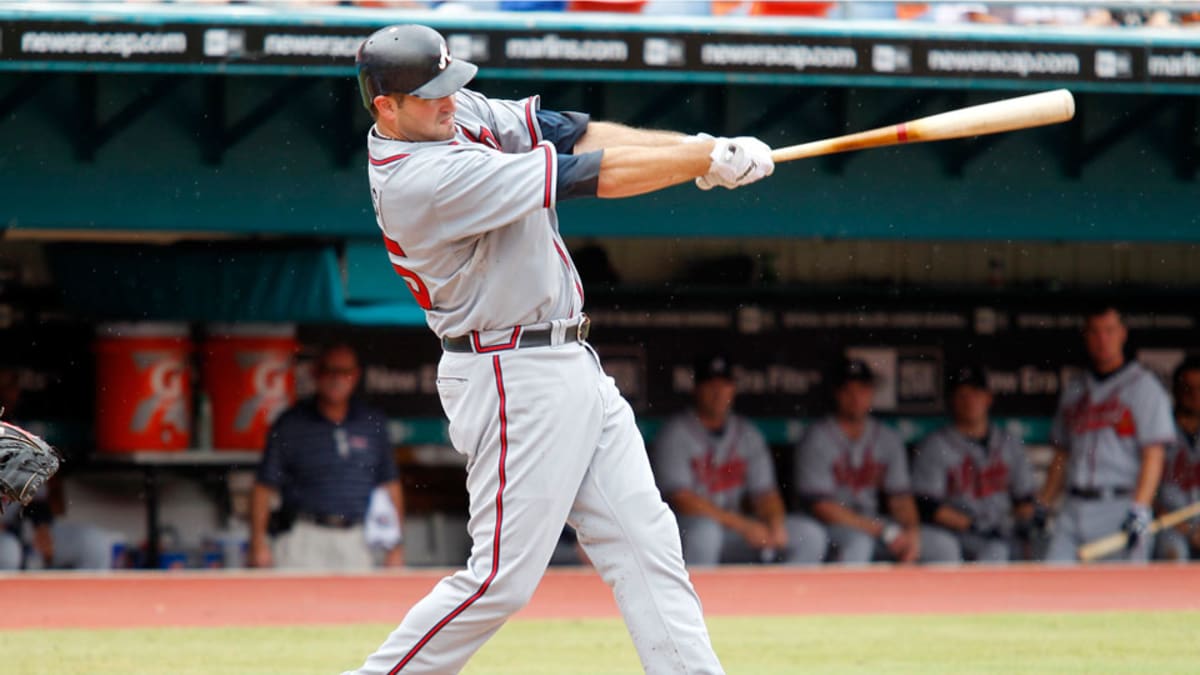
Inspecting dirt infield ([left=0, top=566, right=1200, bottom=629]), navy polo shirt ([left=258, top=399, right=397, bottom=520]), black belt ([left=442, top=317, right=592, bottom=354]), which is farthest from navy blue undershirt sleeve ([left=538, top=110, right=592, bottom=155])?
navy polo shirt ([left=258, top=399, right=397, bottom=520])

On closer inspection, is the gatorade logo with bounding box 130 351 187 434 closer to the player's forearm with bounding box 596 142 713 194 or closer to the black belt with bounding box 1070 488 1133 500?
the black belt with bounding box 1070 488 1133 500

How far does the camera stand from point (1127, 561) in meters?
9.08

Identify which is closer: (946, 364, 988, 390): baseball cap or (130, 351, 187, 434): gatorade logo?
(130, 351, 187, 434): gatorade logo

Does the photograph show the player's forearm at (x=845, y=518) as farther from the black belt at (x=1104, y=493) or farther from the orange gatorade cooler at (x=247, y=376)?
the orange gatorade cooler at (x=247, y=376)

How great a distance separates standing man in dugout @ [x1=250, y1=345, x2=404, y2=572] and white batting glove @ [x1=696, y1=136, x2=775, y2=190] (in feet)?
15.9

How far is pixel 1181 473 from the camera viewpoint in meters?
9.83

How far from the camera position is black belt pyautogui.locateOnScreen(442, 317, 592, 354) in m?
3.62

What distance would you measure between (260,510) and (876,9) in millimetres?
3827

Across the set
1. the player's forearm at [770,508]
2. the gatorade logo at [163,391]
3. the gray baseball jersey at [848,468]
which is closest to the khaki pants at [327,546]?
the gatorade logo at [163,391]

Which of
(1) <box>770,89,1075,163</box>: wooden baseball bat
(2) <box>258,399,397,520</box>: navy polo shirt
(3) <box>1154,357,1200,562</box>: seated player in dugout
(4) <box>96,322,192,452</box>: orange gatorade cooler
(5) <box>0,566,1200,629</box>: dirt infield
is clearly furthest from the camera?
(3) <box>1154,357,1200,562</box>: seated player in dugout

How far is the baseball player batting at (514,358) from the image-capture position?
3539mm

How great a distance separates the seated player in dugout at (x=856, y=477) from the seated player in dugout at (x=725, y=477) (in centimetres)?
16

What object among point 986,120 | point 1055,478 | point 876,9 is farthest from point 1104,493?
point 986,120

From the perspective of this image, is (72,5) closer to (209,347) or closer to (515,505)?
(209,347)
